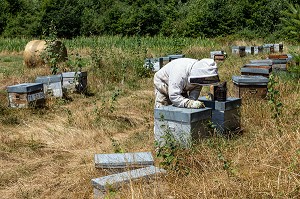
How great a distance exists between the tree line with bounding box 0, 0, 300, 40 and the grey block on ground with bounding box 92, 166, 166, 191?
2763 cm

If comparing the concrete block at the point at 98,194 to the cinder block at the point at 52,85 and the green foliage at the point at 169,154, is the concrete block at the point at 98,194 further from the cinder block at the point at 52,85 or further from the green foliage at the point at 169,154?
the cinder block at the point at 52,85

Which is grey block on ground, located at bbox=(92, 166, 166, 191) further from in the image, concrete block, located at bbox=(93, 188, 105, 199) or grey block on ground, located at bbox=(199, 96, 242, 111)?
grey block on ground, located at bbox=(199, 96, 242, 111)

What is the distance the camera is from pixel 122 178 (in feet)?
13.8

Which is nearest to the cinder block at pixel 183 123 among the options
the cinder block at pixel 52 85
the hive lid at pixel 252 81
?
the hive lid at pixel 252 81

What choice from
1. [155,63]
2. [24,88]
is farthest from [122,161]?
[155,63]

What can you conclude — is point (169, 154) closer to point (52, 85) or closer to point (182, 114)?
point (182, 114)

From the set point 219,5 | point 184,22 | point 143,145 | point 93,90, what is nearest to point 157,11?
point 184,22

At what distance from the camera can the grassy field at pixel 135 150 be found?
390 cm

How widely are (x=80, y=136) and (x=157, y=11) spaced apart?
30.1 metres

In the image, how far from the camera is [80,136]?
663 cm

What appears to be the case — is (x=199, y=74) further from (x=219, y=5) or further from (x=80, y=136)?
(x=219, y=5)

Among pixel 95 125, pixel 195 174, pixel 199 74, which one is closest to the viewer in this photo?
pixel 195 174

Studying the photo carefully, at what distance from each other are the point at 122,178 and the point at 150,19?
31.8 meters

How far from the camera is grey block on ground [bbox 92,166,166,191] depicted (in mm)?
4082
